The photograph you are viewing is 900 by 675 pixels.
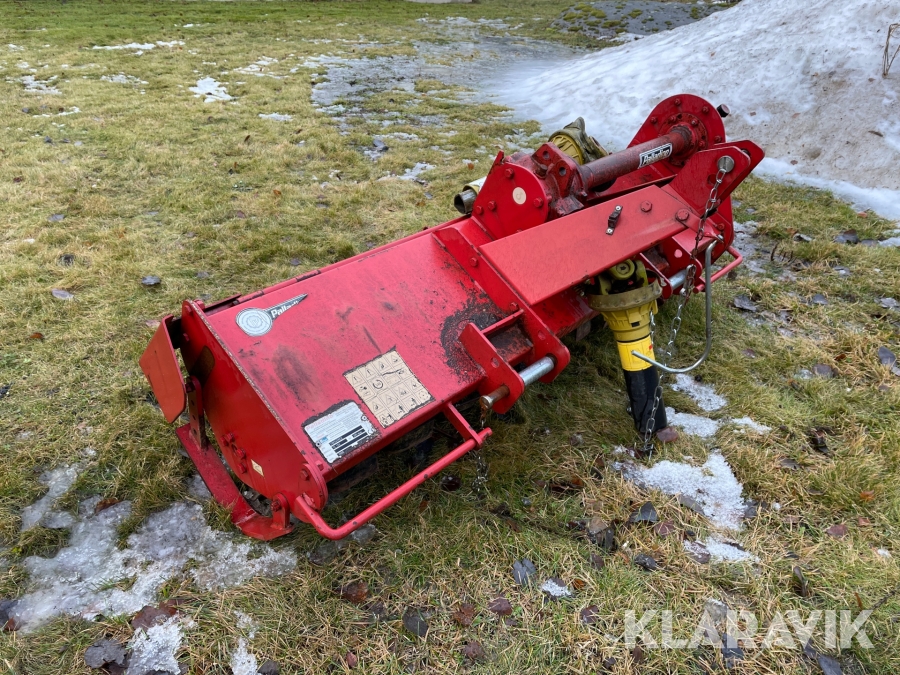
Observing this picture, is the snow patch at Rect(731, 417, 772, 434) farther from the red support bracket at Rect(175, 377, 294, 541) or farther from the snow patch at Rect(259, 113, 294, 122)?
the snow patch at Rect(259, 113, 294, 122)

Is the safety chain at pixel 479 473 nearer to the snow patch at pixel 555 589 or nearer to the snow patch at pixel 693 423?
the snow patch at pixel 555 589

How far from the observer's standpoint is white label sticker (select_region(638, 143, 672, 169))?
3023 millimetres

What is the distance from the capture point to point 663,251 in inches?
124

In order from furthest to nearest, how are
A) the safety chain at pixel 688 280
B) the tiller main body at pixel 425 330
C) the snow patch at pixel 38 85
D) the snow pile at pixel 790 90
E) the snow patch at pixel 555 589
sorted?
the snow patch at pixel 38 85 < the snow pile at pixel 790 90 < the safety chain at pixel 688 280 < the snow patch at pixel 555 589 < the tiller main body at pixel 425 330

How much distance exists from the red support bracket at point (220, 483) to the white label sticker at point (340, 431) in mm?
268

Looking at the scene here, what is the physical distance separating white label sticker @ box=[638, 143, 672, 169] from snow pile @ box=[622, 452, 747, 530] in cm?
167

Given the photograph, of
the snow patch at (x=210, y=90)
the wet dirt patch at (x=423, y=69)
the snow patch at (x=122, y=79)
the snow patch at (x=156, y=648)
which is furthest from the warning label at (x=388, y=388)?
the snow patch at (x=122, y=79)

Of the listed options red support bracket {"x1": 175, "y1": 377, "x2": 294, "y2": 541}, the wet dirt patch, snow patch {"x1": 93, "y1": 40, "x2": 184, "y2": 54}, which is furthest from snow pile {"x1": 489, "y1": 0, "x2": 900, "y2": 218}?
snow patch {"x1": 93, "y1": 40, "x2": 184, "y2": 54}

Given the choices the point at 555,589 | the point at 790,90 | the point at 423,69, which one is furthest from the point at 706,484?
the point at 423,69

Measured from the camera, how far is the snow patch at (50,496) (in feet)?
8.10

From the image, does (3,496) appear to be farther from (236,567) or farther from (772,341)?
(772,341)

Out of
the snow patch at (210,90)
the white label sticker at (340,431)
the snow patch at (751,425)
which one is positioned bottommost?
the snow patch at (751,425)

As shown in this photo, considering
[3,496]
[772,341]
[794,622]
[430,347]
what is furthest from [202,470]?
[772,341]

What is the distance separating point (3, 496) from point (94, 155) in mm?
5187
